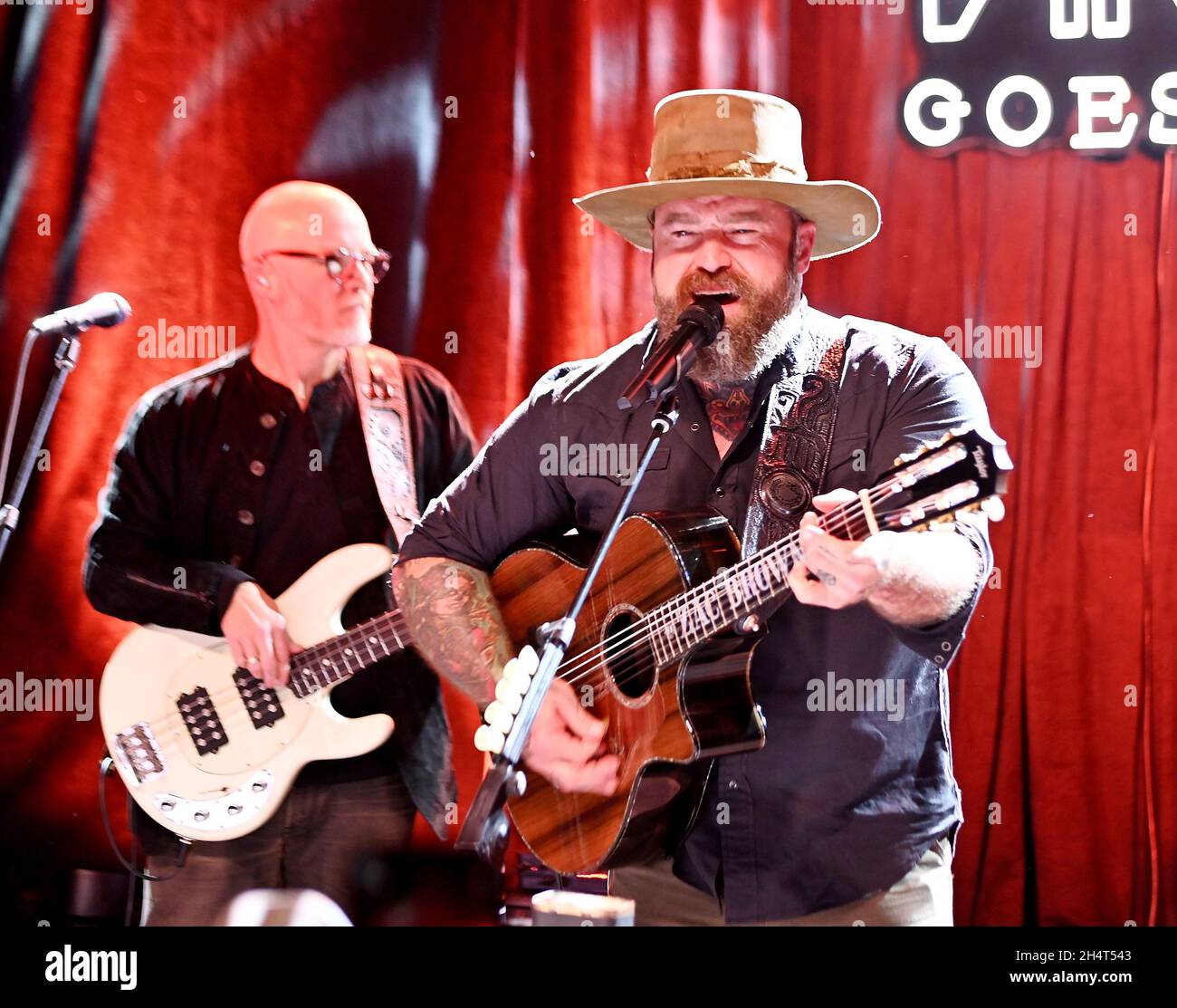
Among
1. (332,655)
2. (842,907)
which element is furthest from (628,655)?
(332,655)

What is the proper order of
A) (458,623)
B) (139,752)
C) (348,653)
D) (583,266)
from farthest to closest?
1. (583,266)
2. (139,752)
3. (348,653)
4. (458,623)

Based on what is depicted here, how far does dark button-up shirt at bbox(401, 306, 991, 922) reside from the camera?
2615 mm

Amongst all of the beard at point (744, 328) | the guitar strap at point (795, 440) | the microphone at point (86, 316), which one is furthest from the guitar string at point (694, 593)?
the microphone at point (86, 316)

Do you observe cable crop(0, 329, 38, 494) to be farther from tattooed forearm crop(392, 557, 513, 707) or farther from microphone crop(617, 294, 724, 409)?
microphone crop(617, 294, 724, 409)

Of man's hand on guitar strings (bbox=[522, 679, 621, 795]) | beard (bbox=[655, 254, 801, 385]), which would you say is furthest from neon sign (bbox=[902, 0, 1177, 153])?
man's hand on guitar strings (bbox=[522, 679, 621, 795])

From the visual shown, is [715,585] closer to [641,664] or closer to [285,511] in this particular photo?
[641,664]

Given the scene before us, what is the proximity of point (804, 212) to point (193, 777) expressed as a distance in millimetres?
2060

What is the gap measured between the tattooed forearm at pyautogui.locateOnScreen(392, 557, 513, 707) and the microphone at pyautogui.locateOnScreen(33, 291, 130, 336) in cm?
128

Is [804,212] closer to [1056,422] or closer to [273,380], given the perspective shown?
[1056,422]

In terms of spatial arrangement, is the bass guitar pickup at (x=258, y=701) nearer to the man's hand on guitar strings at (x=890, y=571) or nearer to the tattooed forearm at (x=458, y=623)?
the tattooed forearm at (x=458, y=623)

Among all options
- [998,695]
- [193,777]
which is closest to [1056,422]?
[998,695]

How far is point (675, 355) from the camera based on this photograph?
240 centimetres

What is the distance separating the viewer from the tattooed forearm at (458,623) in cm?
298

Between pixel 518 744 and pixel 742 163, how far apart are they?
4.47ft
